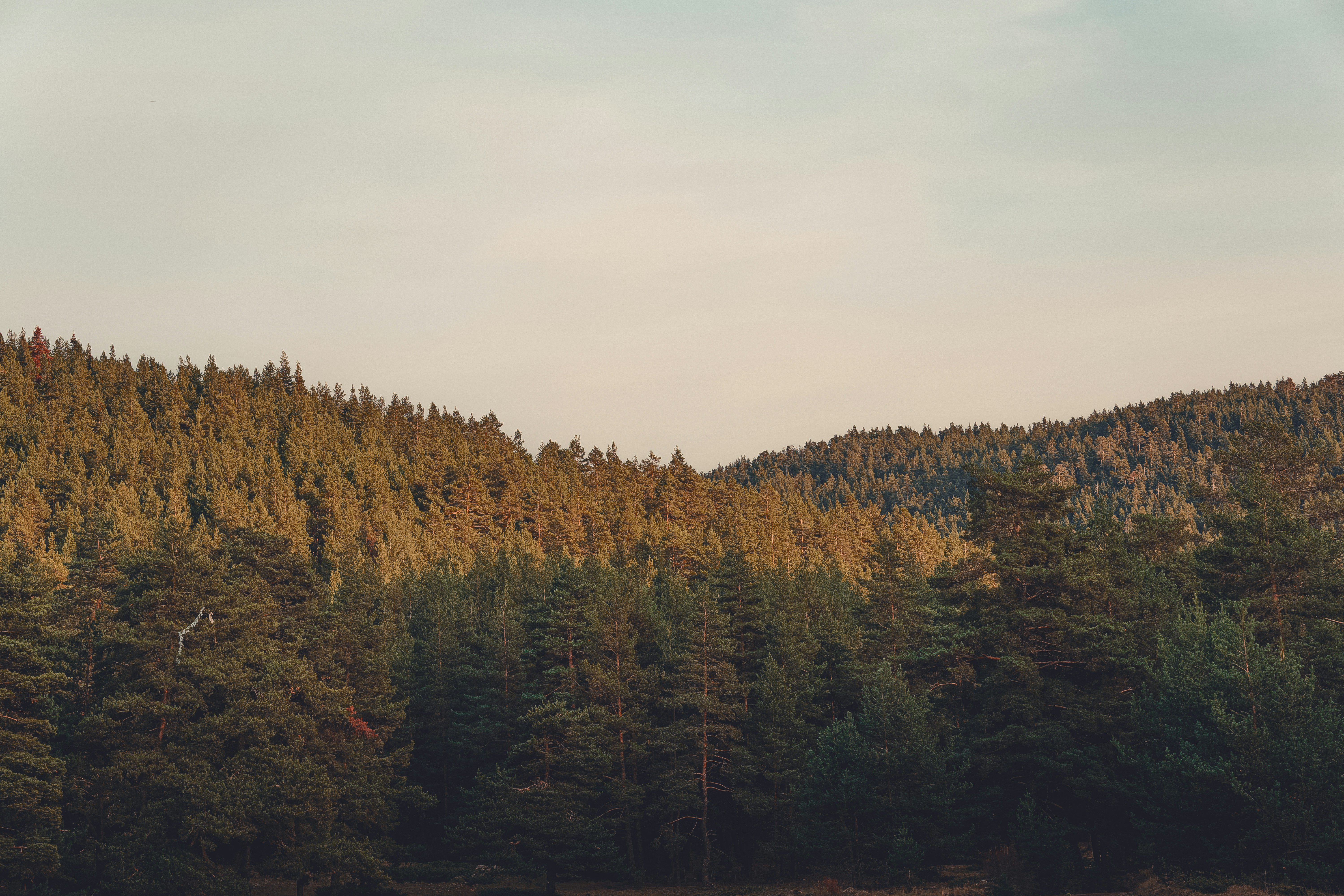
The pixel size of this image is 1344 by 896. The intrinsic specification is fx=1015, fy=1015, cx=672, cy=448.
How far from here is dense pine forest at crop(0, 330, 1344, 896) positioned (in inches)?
1339

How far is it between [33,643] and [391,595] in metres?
39.9

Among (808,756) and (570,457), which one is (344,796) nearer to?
(808,756)

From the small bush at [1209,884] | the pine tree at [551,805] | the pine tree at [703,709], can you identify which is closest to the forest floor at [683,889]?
the pine tree at [551,805]

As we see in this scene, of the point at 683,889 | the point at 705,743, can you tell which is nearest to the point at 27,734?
the point at 705,743

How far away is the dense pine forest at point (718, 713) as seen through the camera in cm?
3400

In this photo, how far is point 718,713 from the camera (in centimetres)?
4844

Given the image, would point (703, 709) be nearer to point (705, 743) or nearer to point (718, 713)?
point (718, 713)

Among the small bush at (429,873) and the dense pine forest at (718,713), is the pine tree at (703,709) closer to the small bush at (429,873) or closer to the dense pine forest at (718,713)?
the dense pine forest at (718,713)

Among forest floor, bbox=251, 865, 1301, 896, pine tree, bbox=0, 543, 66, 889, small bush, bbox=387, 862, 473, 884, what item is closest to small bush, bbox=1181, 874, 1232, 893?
forest floor, bbox=251, 865, 1301, 896

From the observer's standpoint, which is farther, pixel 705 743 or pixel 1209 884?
pixel 705 743

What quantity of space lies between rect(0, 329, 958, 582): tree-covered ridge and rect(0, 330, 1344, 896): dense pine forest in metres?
26.5

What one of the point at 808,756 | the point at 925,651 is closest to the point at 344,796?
the point at 808,756

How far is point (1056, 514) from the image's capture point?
39500 millimetres

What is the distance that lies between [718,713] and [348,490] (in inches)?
3619
